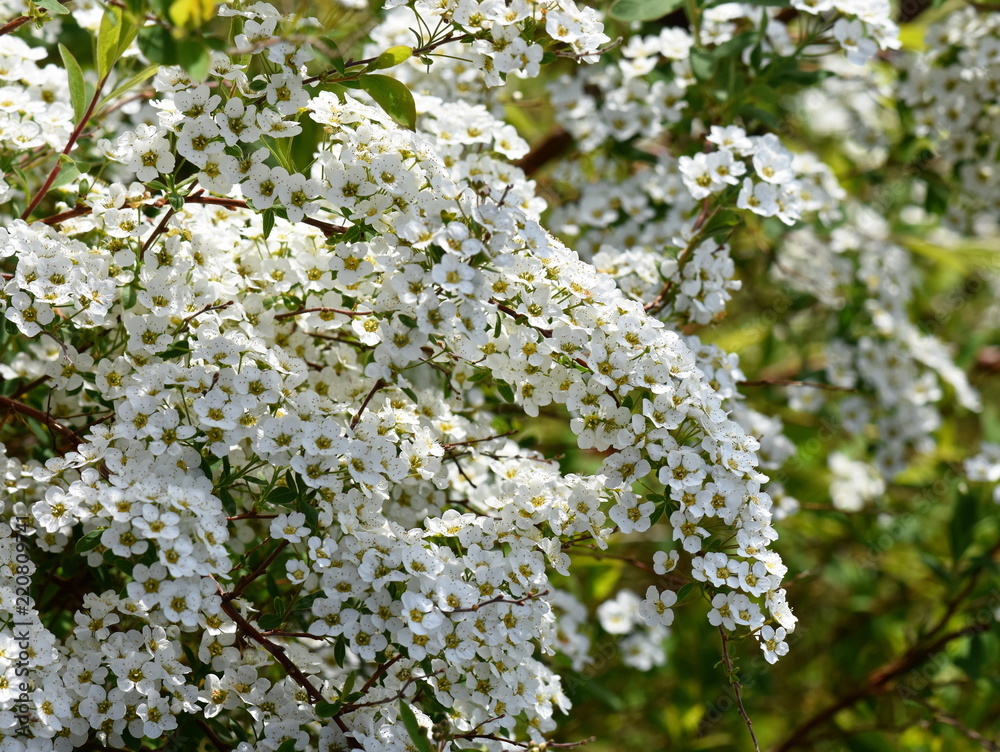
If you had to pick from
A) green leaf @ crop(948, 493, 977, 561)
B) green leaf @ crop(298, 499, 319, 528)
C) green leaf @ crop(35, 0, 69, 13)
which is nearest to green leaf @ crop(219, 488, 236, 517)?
green leaf @ crop(298, 499, 319, 528)

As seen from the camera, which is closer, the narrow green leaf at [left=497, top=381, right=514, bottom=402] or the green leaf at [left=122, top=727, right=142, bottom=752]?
the green leaf at [left=122, top=727, right=142, bottom=752]

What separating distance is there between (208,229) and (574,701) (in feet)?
4.37

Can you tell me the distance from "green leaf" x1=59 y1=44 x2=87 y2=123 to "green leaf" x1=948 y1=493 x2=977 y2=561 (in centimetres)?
240

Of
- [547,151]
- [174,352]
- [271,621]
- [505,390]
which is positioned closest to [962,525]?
[547,151]

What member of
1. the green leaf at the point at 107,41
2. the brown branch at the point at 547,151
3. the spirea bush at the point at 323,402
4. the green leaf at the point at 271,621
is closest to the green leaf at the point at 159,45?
the spirea bush at the point at 323,402

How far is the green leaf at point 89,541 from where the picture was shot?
53.5 inches

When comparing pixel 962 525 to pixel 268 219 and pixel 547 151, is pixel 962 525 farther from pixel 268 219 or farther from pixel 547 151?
pixel 268 219

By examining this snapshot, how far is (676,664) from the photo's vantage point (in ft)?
9.50

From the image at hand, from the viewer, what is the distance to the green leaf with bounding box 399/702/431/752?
4.43 ft

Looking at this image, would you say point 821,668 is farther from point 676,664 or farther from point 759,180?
point 759,180

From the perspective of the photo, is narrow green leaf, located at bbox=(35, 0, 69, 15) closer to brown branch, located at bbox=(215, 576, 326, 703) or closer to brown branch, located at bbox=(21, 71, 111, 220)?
brown branch, located at bbox=(21, 71, 111, 220)

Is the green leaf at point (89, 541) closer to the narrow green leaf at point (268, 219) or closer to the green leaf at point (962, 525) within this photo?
the narrow green leaf at point (268, 219)

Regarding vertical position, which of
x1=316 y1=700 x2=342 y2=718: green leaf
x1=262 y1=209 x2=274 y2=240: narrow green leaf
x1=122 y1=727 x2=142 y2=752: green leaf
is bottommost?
x1=122 y1=727 x2=142 y2=752: green leaf

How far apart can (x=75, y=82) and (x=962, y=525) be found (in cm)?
243
